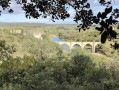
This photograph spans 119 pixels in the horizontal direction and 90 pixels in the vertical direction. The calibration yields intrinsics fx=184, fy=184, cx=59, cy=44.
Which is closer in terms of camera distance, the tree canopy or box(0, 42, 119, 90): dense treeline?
the tree canopy

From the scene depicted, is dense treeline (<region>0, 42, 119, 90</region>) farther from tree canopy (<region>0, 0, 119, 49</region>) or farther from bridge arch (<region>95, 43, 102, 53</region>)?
bridge arch (<region>95, 43, 102, 53</region>)

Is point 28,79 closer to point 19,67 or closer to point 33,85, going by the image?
point 33,85

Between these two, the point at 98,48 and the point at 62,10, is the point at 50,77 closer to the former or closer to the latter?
the point at 62,10

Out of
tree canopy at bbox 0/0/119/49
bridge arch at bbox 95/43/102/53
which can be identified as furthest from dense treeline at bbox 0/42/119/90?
bridge arch at bbox 95/43/102/53

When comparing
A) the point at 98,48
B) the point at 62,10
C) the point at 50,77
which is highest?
the point at 62,10

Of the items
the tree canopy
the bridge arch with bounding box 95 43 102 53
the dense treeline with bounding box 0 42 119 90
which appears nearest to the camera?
the tree canopy

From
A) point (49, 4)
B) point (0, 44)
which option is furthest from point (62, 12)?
point (0, 44)

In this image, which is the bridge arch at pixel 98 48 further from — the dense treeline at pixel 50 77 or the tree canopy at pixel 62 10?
the tree canopy at pixel 62 10

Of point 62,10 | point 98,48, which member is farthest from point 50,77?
point 98,48

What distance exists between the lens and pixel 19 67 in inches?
354

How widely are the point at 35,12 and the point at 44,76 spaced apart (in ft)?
19.5

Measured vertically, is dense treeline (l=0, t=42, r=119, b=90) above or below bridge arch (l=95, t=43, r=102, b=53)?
above

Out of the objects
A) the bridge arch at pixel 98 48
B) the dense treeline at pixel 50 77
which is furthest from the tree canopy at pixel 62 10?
the bridge arch at pixel 98 48

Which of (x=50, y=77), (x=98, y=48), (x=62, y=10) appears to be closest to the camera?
(x=62, y=10)
